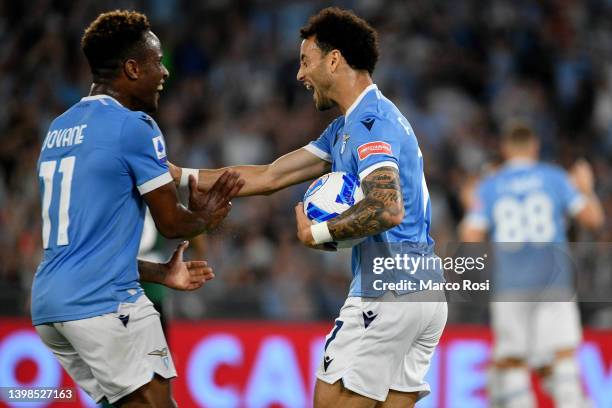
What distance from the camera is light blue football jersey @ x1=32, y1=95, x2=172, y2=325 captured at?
4312mm

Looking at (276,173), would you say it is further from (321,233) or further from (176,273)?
(321,233)

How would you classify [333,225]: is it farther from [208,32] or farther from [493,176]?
[208,32]

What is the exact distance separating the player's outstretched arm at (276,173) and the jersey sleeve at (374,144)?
2.23 feet

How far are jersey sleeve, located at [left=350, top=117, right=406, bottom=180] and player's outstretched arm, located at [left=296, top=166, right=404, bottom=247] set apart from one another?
0.04 meters

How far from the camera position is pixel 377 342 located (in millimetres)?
4660

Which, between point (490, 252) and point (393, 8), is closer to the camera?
point (490, 252)

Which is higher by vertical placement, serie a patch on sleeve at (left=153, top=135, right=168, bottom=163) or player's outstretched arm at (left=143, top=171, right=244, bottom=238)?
serie a patch on sleeve at (left=153, top=135, right=168, bottom=163)

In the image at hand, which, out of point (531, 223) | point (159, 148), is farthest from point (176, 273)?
point (531, 223)

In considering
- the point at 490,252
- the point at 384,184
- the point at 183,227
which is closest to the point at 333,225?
the point at 384,184

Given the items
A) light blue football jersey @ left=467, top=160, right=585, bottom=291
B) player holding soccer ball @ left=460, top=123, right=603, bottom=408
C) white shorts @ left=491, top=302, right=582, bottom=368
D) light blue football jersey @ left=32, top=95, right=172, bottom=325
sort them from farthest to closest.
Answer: light blue football jersey @ left=467, top=160, right=585, bottom=291
player holding soccer ball @ left=460, top=123, right=603, bottom=408
white shorts @ left=491, top=302, right=582, bottom=368
light blue football jersey @ left=32, top=95, right=172, bottom=325

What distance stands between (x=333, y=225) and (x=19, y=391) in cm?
240

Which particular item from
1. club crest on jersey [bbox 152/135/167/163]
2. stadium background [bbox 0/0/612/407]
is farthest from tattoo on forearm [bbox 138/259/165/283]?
stadium background [bbox 0/0/612/407]

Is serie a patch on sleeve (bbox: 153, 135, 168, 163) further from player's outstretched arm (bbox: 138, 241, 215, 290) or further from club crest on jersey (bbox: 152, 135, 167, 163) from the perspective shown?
player's outstretched arm (bbox: 138, 241, 215, 290)

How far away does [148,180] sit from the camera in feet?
14.4
